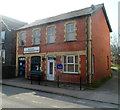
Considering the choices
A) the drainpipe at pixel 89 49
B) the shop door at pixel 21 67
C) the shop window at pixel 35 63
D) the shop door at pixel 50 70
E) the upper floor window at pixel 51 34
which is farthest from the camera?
the shop door at pixel 21 67

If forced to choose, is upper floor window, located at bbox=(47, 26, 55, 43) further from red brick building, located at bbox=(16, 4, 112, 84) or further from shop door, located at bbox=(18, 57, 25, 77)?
shop door, located at bbox=(18, 57, 25, 77)

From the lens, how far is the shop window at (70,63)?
1423 centimetres

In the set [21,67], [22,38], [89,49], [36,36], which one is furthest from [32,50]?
[89,49]

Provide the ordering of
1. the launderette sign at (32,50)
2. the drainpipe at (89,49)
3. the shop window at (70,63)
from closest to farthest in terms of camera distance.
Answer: the drainpipe at (89,49) < the shop window at (70,63) < the launderette sign at (32,50)

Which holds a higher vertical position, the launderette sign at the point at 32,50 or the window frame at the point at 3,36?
the window frame at the point at 3,36

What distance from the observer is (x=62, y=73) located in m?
14.9

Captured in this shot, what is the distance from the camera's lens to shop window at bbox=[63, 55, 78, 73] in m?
14.2

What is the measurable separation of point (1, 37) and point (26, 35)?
8.03m

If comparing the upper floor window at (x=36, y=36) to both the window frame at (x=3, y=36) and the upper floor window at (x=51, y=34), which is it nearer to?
the upper floor window at (x=51, y=34)

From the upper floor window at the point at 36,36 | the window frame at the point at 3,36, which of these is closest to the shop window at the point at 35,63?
the upper floor window at the point at 36,36

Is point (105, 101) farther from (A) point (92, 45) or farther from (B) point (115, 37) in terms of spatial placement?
(B) point (115, 37)

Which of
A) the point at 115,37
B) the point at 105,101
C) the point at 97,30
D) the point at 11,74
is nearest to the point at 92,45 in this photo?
the point at 97,30

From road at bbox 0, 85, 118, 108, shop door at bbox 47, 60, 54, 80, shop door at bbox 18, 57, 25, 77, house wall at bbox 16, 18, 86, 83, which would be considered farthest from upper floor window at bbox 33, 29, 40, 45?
road at bbox 0, 85, 118, 108

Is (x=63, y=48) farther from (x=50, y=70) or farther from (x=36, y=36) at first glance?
(x=36, y=36)
